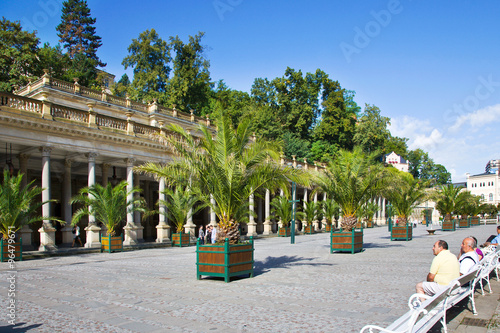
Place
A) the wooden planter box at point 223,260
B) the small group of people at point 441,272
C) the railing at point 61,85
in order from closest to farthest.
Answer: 1. the small group of people at point 441,272
2. the wooden planter box at point 223,260
3. the railing at point 61,85

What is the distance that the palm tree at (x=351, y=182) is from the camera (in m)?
19.3

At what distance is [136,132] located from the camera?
26188mm

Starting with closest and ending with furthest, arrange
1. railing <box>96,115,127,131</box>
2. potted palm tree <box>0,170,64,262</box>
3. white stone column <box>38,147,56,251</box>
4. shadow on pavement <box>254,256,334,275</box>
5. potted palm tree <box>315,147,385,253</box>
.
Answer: shadow on pavement <box>254,256,334,275</box> < potted palm tree <box>0,170,64,262</box> < potted palm tree <box>315,147,385,253</box> < white stone column <box>38,147,56,251</box> < railing <box>96,115,127,131</box>

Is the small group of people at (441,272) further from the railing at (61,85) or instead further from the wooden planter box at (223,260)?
the railing at (61,85)

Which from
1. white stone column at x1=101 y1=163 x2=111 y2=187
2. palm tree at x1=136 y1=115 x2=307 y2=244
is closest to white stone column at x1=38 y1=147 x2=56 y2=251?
white stone column at x1=101 y1=163 x2=111 y2=187

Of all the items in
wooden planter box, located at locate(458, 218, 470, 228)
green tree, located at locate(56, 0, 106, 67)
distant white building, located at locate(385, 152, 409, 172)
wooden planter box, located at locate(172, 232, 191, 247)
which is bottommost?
wooden planter box, located at locate(458, 218, 470, 228)

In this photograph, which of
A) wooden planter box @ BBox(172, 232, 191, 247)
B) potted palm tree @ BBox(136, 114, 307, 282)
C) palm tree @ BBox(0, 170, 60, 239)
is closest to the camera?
potted palm tree @ BBox(136, 114, 307, 282)

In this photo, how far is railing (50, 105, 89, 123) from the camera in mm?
21619

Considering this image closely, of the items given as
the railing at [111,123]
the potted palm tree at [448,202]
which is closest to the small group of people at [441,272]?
the railing at [111,123]

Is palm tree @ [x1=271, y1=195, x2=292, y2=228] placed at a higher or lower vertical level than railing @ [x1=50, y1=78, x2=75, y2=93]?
lower

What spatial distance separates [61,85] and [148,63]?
20.0 metres

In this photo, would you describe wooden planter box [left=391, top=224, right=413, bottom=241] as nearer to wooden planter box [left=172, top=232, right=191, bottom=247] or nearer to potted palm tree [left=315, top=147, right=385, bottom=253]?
potted palm tree [left=315, top=147, right=385, bottom=253]

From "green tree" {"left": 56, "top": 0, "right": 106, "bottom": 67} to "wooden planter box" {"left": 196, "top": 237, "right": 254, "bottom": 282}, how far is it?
218 ft

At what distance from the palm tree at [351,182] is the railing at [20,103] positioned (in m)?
14.8
